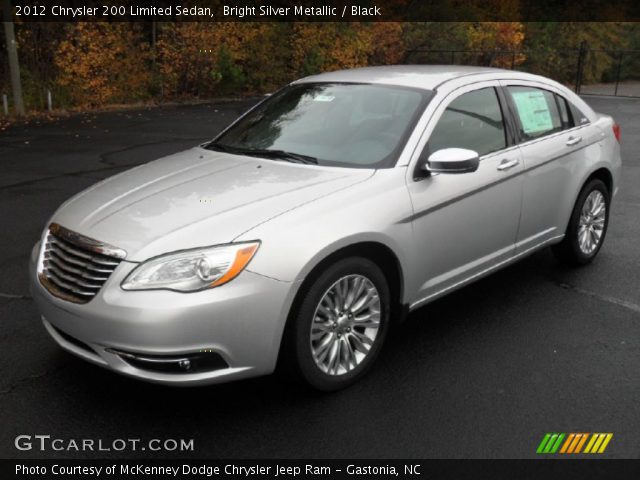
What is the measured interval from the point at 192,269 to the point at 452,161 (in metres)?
1.59

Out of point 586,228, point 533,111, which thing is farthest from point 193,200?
point 586,228

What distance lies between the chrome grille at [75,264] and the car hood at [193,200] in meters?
0.05

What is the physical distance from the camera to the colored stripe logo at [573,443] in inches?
127

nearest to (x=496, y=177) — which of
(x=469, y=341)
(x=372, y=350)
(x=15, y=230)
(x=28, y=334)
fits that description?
(x=469, y=341)

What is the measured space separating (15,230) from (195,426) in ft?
14.0

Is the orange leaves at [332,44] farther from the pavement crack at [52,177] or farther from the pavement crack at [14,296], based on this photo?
the pavement crack at [14,296]

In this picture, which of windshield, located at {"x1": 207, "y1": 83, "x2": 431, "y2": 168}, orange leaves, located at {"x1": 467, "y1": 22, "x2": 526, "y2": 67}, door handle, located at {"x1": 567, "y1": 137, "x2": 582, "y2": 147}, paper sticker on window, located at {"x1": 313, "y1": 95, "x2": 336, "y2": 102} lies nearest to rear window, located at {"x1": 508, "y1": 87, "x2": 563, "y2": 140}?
door handle, located at {"x1": 567, "y1": 137, "x2": 582, "y2": 147}

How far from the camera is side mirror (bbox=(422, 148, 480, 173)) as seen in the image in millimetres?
3902

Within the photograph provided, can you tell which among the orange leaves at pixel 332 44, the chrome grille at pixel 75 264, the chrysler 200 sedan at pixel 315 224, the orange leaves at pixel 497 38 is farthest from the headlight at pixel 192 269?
the orange leaves at pixel 497 38

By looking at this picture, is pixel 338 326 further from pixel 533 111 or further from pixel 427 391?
pixel 533 111

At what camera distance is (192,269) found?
322 cm

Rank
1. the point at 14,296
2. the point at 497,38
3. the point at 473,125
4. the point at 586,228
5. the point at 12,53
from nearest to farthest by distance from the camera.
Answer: the point at 473,125 → the point at 14,296 → the point at 586,228 → the point at 12,53 → the point at 497,38

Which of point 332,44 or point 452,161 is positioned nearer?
point 452,161

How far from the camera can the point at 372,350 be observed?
390 cm
